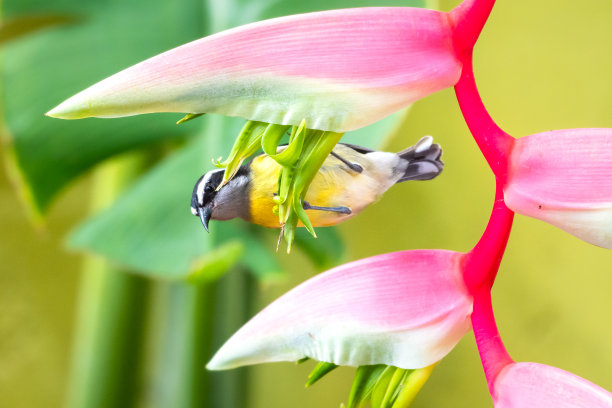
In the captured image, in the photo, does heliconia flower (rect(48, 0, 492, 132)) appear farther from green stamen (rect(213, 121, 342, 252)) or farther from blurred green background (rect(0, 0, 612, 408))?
blurred green background (rect(0, 0, 612, 408))

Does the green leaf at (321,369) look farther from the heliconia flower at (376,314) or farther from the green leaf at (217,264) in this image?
the green leaf at (217,264)

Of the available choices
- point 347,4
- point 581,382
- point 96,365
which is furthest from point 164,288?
point 581,382

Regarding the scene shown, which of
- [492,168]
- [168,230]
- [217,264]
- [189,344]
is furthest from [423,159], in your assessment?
[189,344]

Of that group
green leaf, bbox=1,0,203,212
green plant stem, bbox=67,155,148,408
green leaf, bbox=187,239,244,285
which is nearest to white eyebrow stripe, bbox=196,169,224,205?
green leaf, bbox=187,239,244,285

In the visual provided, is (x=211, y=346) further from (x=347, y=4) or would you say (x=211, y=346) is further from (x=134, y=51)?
(x=347, y=4)

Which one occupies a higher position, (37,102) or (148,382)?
(37,102)

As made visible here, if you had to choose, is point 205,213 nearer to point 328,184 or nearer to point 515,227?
point 328,184

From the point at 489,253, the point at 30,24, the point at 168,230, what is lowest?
the point at 168,230

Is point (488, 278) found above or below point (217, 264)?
above
